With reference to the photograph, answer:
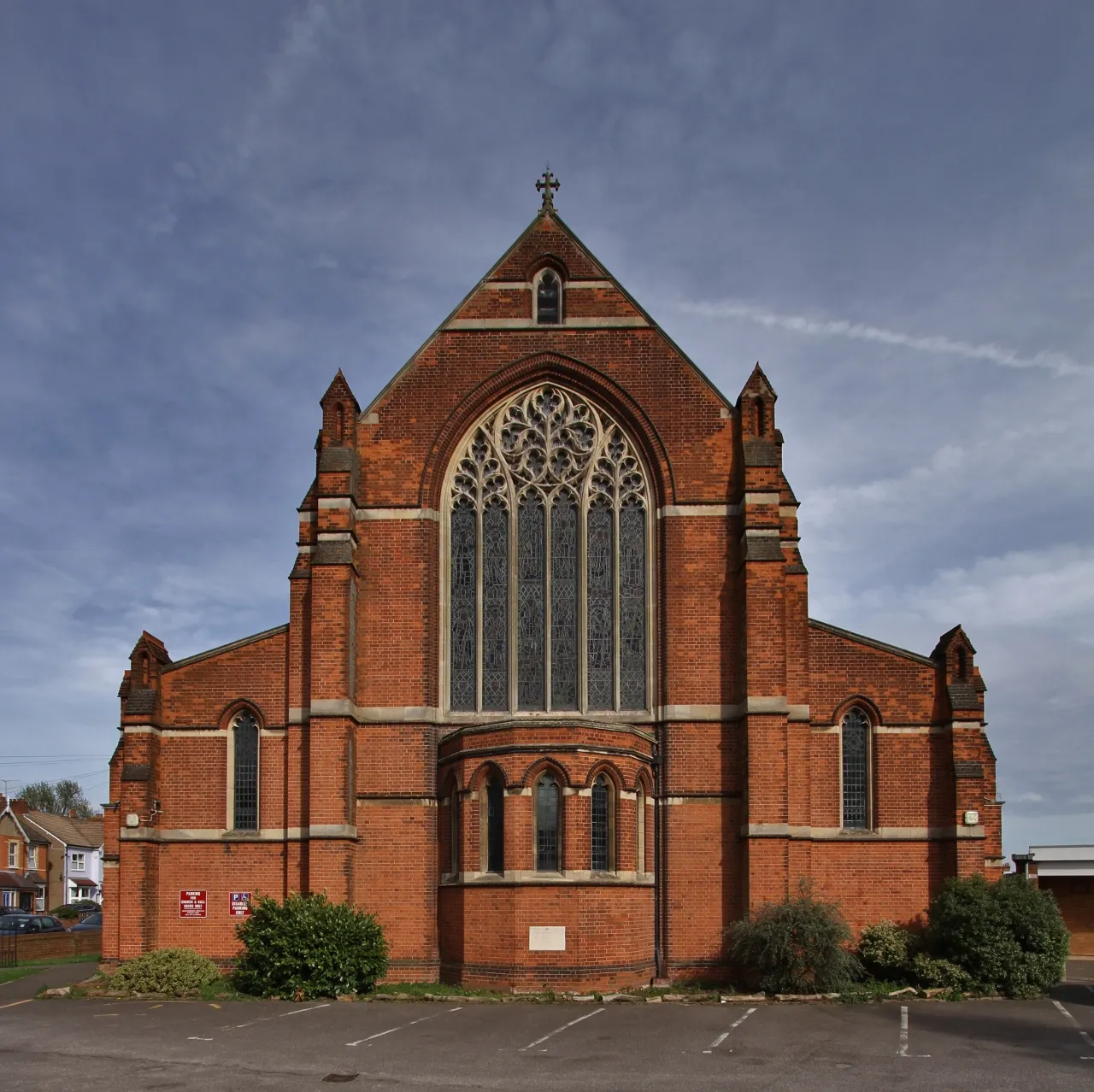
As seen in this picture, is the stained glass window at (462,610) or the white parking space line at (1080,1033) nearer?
the white parking space line at (1080,1033)

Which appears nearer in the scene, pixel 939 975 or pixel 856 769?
pixel 939 975

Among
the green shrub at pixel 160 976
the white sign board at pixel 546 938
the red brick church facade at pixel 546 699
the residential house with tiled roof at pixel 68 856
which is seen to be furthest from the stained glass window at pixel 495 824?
the residential house with tiled roof at pixel 68 856

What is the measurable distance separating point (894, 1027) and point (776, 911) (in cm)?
366

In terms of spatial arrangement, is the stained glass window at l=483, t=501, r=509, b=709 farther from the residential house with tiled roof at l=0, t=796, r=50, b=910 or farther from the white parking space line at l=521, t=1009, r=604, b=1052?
the residential house with tiled roof at l=0, t=796, r=50, b=910

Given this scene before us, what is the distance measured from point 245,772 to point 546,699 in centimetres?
593

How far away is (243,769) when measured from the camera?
2514 cm

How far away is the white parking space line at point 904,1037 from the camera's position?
16688 millimetres

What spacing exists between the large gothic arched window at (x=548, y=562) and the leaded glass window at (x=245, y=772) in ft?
12.8

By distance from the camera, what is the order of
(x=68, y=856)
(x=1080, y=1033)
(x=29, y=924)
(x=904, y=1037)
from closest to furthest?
(x=904, y=1037) → (x=1080, y=1033) → (x=29, y=924) → (x=68, y=856)

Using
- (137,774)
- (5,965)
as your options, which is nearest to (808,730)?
(137,774)

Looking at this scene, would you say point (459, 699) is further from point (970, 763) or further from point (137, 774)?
point (970, 763)

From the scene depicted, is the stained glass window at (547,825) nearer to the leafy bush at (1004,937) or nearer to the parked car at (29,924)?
the leafy bush at (1004,937)


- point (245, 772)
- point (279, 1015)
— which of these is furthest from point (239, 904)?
point (279, 1015)

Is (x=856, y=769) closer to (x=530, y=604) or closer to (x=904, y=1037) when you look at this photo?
(x=530, y=604)
